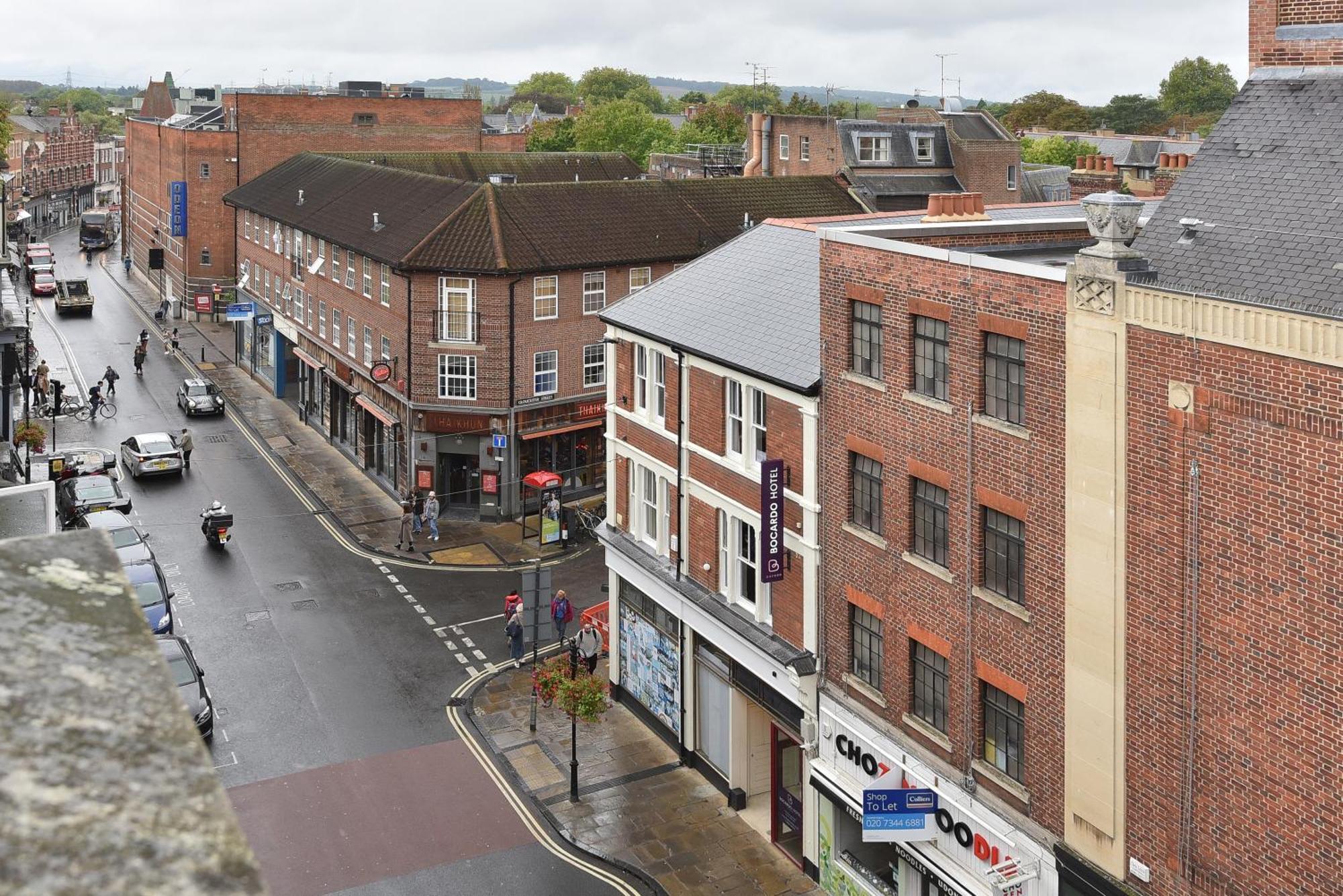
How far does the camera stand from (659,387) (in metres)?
30.5

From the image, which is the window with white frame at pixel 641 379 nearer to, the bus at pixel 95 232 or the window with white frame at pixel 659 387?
the window with white frame at pixel 659 387

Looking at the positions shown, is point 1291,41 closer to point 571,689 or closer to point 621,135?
point 571,689

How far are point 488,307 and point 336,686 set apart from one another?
1788cm

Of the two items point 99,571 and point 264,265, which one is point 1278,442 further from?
point 264,265

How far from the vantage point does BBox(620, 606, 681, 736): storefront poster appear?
30.0m

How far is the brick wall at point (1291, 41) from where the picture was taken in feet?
58.1

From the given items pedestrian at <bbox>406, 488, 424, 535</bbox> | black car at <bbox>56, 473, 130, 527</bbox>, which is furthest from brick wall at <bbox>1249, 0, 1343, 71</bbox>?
black car at <bbox>56, 473, 130, 527</bbox>

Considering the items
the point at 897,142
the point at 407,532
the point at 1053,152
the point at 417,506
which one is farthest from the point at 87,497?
the point at 1053,152

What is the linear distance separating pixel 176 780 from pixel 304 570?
40628mm

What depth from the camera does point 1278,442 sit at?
1553 cm

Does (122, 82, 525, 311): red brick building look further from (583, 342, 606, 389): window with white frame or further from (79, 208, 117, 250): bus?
(583, 342, 606, 389): window with white frame

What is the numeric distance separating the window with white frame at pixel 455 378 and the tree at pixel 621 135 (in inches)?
3668

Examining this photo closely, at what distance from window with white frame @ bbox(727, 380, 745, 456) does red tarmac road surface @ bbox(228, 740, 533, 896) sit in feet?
29.2

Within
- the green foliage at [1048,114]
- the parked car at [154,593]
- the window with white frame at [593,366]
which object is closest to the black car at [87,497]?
the parked car at [154,593]
